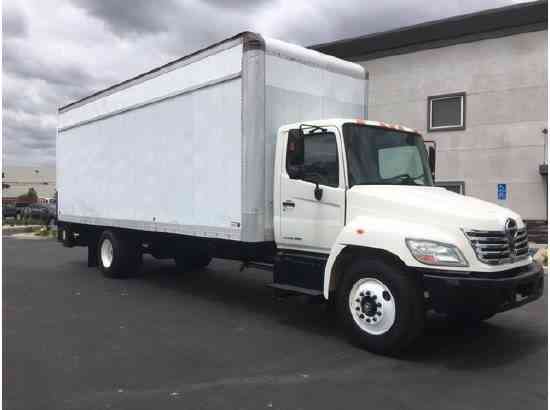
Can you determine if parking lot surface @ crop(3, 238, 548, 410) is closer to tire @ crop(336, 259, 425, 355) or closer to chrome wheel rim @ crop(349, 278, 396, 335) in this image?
tire @ crop(336, 259, 425, 355)

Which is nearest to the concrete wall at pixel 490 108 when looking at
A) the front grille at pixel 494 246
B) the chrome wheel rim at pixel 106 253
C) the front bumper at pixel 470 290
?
the chrome wheel rim at pixel 106 253

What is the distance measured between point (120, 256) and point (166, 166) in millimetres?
2672

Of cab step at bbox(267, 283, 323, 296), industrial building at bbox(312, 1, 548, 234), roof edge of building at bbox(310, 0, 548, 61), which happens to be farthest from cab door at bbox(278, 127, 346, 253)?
roof edge of building at bbox(310, 0, 548, 61)

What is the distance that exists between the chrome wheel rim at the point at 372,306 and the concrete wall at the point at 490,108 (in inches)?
526

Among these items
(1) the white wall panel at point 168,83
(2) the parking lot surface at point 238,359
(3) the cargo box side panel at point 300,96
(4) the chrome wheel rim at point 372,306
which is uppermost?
(1) the white wall panel at point 168,83

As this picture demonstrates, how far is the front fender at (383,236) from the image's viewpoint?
5.37 metres

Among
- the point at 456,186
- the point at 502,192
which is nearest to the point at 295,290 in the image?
the point at 502,192

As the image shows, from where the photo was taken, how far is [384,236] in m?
5.61

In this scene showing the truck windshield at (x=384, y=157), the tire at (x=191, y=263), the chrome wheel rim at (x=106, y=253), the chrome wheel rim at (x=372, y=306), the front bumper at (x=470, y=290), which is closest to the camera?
the front bumper at (x=470, y=290)

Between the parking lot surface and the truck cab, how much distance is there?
19.2 inches

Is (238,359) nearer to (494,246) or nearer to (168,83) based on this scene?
(494,246)

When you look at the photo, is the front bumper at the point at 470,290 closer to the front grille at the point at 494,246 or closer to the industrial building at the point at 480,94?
the front grille at the point at 494,246

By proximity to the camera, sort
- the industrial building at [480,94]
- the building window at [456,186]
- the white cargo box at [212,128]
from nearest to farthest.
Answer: the white cargo box at [212,128] → the industrial building at [480,94] → the building window at [456,186]

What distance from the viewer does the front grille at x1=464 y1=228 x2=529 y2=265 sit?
5.29 metres
